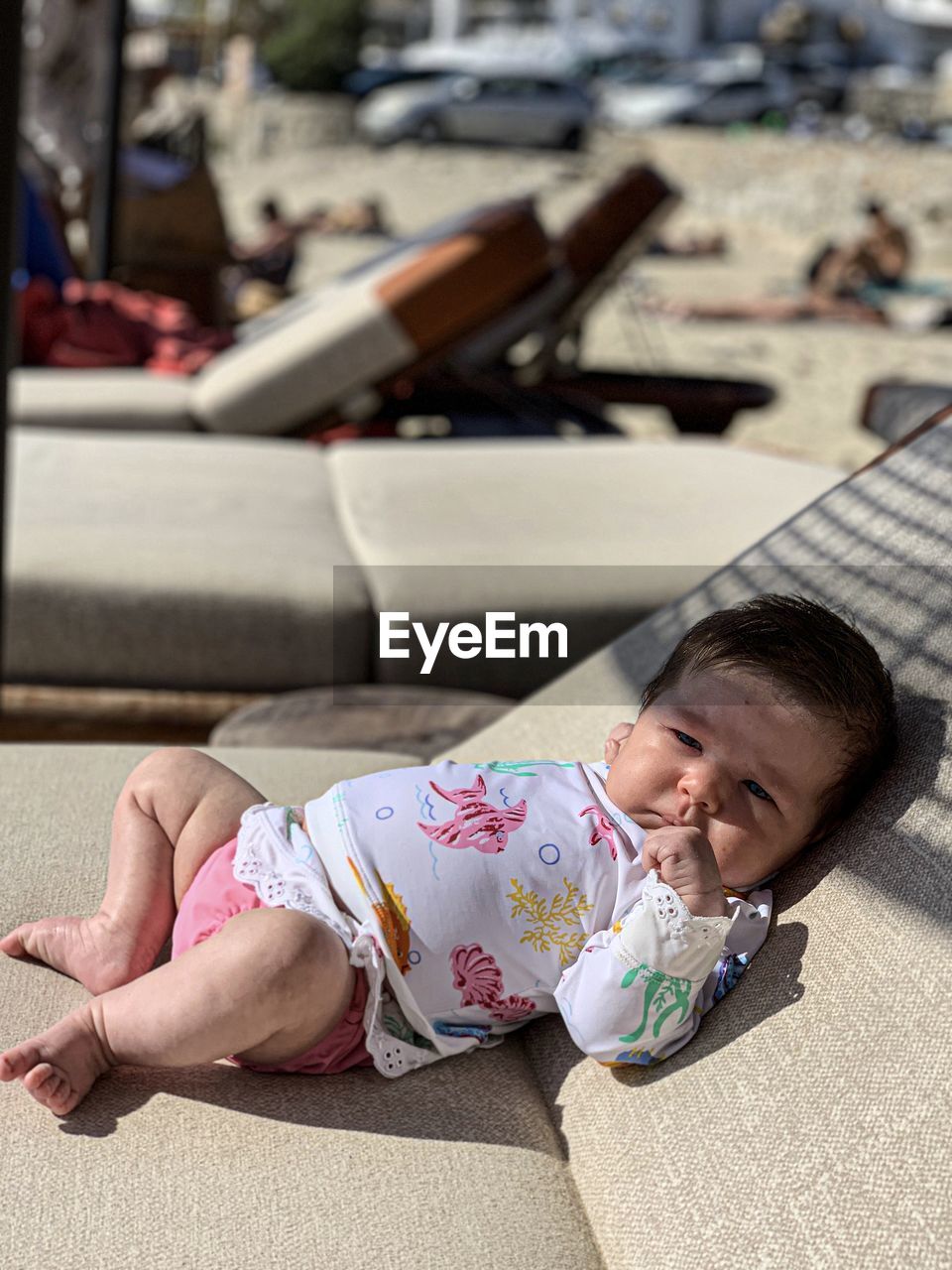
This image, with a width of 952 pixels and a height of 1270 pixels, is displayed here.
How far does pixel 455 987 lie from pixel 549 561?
1.67 meters

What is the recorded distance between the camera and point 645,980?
1486 mm

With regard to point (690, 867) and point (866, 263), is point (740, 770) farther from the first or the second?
point (866, 263)

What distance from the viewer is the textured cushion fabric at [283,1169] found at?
4.24 ft

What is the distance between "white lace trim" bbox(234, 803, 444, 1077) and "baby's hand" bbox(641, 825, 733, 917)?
12.6 inches

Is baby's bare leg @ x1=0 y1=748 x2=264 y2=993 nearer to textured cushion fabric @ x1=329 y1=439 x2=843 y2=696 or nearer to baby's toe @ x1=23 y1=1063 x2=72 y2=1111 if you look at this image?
baby's toe @ x1=23 y1=1063 x2=72 y2=1111

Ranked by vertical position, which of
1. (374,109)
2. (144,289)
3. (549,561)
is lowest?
(374,109)

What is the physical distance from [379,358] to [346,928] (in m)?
3.25

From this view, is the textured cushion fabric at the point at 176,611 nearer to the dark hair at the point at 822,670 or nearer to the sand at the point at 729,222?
the dark hair at the point at 822,670

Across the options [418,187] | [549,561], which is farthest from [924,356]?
A: [418,187]

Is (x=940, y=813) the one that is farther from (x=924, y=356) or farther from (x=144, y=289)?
(x=924, y=356)

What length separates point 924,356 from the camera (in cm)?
1032

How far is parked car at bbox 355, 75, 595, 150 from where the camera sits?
25.2m

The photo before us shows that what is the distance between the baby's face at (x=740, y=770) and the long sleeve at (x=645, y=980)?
0.09 m

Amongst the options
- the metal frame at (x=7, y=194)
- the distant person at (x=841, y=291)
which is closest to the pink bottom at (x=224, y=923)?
the metal frame at (x=7, y=194)
